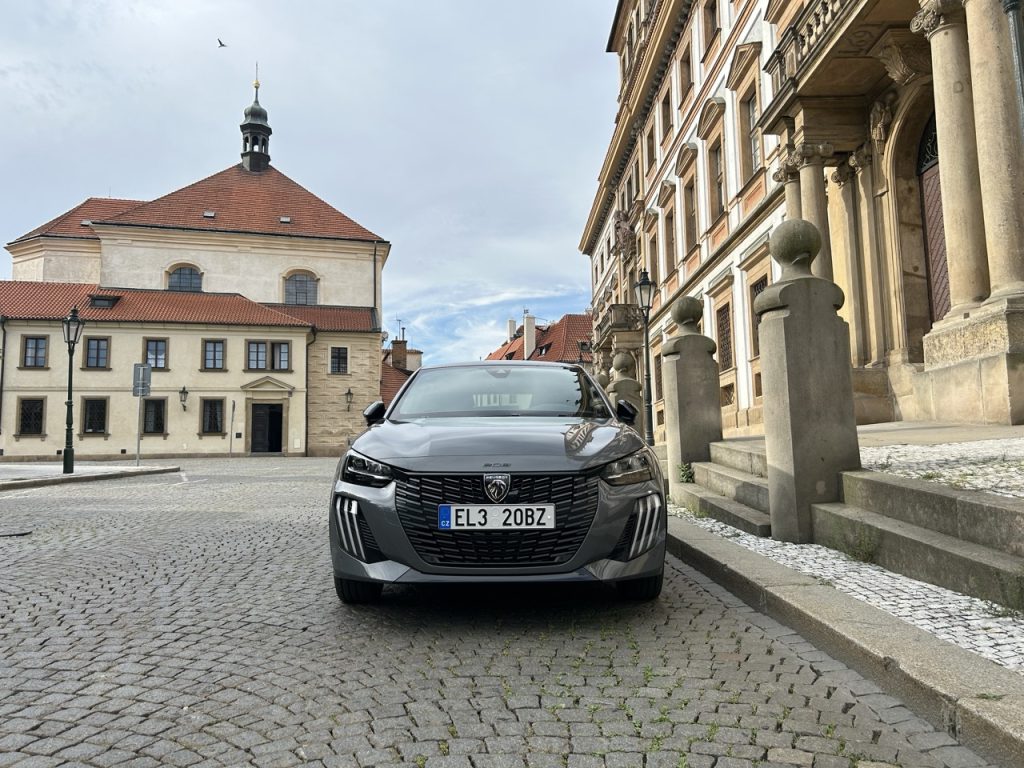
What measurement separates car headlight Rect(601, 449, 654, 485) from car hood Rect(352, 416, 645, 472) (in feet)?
0.14

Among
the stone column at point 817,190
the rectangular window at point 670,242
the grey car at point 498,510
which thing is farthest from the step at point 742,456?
the rectangular window at point 670,242

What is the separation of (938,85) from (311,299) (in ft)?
140

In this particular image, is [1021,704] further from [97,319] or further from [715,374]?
[97,319]

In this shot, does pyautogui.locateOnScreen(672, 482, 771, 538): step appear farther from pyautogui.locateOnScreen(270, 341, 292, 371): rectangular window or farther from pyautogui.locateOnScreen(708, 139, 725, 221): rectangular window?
pyautogui.locateOnScreen(270, 341, 292, 371): rectangular window

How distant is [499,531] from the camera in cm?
362

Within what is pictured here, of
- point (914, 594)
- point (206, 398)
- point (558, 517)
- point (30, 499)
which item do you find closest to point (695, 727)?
point (558, 517)

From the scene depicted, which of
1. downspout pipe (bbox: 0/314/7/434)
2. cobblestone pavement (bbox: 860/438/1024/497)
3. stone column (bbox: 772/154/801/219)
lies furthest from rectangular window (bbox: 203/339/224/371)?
cobblestone pavement (bbox: 860/438/1024/497)

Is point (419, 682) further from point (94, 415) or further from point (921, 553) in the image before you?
point (94, 415)

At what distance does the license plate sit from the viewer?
11.9 feet

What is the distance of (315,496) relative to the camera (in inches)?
478

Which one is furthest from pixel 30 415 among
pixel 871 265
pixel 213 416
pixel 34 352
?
pixel 871 265

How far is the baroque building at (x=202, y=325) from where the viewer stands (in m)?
37.1

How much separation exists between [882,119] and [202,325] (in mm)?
35097

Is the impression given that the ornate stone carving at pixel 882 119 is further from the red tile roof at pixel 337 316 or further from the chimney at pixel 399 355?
the chimney at pixel 399 355
